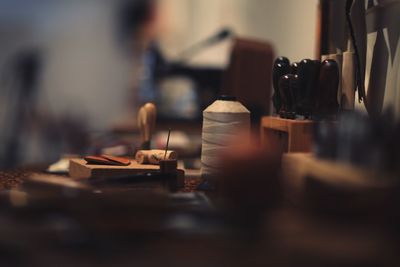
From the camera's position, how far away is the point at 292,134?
3.42 feet

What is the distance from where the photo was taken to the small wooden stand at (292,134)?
1.04 m

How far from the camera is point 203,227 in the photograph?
1.95 ft

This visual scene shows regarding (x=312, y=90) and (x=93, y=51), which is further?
(x=93, y=51)

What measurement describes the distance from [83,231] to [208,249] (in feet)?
0.44

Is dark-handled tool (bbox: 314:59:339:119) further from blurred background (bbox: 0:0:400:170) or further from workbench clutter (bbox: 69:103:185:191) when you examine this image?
blurred background (bbox: 0:0:400:170)

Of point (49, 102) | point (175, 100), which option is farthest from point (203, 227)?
point (49, 102)

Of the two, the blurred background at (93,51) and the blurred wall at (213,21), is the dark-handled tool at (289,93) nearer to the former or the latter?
the blurred background at (93,51)

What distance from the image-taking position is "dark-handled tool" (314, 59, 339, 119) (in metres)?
1.07

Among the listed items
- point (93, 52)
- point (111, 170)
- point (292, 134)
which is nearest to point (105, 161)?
point (111, 170)

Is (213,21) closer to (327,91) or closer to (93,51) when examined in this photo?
(93,51)

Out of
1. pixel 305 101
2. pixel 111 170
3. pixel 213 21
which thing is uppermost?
pixel 213 21

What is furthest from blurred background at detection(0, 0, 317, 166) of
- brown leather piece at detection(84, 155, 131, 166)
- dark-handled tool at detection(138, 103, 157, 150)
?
brown leather piece at detection(84, 155, 131, 166)

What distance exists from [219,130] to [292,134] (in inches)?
5.9

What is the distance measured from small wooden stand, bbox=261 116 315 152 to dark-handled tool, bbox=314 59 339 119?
4cm
